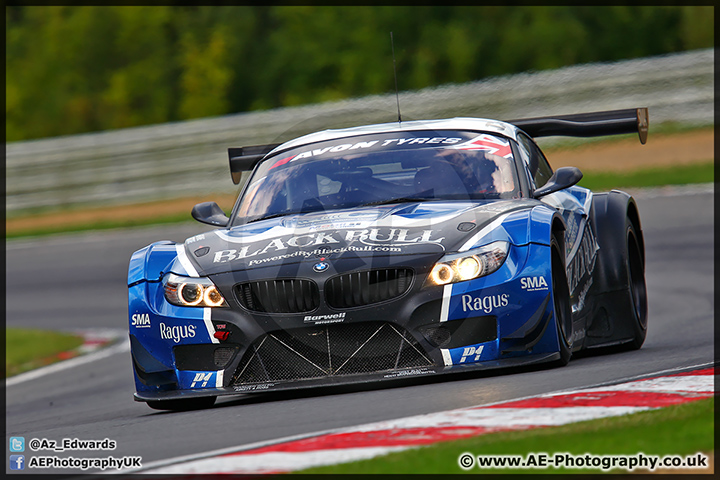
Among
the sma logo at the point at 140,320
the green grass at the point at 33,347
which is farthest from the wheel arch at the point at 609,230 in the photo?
the green grass at the point at 33,347

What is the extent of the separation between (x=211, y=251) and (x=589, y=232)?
2264 millimetres

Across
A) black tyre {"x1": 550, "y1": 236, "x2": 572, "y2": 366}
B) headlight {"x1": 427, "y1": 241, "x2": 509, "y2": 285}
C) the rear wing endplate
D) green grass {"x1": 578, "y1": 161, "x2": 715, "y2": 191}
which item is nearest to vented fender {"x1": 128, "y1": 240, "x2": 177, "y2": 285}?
headlight {"x1": 427, "y1": 241, "x2": 509, "y2": 285}

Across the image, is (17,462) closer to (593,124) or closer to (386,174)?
(386,174)

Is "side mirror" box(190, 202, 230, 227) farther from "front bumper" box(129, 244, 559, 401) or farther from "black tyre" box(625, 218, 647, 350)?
"black tyre" box(625, 218, 647, 350)

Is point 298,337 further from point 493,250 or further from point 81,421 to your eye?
point 81,421

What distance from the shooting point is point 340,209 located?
570cm

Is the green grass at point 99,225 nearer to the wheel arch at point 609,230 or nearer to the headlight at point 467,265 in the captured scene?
the wheel arch at point 609,230

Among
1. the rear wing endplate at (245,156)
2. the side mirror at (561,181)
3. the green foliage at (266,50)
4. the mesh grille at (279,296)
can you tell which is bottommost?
the mesh grille at (279,296)

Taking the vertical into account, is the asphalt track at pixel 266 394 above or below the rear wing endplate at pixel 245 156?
below

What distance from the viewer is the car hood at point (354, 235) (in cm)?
488

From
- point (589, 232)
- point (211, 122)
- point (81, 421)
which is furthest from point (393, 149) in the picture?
point (211, 122)

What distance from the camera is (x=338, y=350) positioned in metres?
4.80

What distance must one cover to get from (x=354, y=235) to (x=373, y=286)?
32 centimetres

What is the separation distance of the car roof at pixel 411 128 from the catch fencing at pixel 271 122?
12.0 metres
